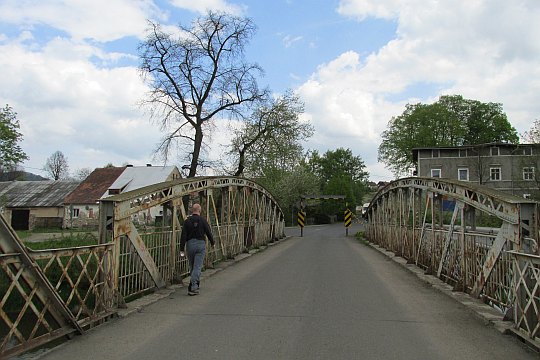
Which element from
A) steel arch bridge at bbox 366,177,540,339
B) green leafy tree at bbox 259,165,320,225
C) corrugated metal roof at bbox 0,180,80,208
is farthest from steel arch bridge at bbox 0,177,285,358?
green leafy tree at bbox 259,165,320,225

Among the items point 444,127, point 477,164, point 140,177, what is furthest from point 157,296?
point 444,127

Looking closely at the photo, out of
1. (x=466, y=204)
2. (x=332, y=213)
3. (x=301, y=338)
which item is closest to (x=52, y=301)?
(x=301, y=338)

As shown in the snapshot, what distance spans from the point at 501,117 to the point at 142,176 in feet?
166

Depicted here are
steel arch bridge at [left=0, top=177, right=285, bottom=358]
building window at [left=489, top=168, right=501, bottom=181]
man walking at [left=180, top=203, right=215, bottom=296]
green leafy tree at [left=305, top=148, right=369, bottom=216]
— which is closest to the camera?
steel arch bridge at [left=0, top=177, right=285, bottom=358]

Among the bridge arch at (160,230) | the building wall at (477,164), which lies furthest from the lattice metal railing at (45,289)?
the building wall at (477,164)

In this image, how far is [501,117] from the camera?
225 ft

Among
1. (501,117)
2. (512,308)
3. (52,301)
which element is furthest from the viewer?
(501,117)

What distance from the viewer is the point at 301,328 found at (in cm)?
652

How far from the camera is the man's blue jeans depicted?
930cm

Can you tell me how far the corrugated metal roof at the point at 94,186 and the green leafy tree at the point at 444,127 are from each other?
39.1 m

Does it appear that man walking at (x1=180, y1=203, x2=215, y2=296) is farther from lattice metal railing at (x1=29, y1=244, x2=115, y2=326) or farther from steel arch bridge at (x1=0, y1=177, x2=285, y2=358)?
lattice metal railing at (x1=29, y1=244, x2=115, y2=326)

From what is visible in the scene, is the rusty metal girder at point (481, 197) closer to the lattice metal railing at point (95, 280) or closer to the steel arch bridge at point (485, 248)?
the steel arch bridge at point (485, 248)

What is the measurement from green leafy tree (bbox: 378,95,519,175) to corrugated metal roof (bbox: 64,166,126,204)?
3911 centimetres

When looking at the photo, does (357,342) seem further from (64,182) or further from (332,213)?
(332,213)
